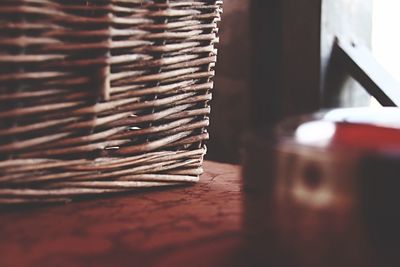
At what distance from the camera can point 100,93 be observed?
60 cm

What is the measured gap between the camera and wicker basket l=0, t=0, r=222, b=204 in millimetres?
556

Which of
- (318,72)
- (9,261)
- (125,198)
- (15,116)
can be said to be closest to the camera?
(9,261)

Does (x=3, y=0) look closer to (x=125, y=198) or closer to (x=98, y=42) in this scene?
(x=98, y=42)

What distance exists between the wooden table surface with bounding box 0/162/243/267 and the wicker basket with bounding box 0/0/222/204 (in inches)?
1.3

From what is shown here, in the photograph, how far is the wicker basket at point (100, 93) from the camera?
556 millimetres

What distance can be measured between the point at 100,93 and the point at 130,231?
7.6 inches

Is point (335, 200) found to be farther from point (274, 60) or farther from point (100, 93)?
point (274, 60)

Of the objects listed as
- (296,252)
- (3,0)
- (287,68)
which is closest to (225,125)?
(287,68)

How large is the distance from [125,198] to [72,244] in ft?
0.60

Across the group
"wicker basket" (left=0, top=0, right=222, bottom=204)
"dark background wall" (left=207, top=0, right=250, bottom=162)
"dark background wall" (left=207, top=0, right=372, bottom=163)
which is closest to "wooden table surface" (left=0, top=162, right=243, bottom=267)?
"wicker basket" (left=0, top=0, right=222, bottom=204)

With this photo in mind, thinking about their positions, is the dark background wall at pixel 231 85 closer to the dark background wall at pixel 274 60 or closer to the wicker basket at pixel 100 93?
the dark background wall at pixel 274 60

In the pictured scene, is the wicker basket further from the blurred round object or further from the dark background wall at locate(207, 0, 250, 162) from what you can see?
the dark background wall at locate(207, 0, 250, 162)

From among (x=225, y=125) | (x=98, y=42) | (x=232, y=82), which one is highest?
(x=98, y=42)

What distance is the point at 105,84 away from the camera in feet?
1.97
